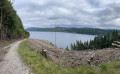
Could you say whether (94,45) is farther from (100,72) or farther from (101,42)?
(100,72)

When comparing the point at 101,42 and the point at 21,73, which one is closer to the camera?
the point at 21,73

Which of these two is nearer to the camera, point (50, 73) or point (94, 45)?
point (50, 73)

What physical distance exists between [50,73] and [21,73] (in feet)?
6.51

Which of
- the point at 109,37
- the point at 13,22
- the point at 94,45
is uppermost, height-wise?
the point at 13,22

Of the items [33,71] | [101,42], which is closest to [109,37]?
[101,42]

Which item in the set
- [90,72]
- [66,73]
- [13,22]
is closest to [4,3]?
[13,22]

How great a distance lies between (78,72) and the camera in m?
8.09

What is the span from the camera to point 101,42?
68250 millimetres

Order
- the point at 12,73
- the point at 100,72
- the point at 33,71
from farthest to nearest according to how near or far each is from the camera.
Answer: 1. the point at 100,72
2. the point at 33,71
3. the point at 12,73

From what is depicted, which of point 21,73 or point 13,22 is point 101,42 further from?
point 21,73

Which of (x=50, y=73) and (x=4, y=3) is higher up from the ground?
(x=4, y=3)

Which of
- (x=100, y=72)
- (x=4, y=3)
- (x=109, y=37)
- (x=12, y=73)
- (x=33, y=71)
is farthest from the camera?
(x=109, y=37)

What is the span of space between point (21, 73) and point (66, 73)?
3483mm

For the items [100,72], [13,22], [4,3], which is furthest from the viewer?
[13,22]
